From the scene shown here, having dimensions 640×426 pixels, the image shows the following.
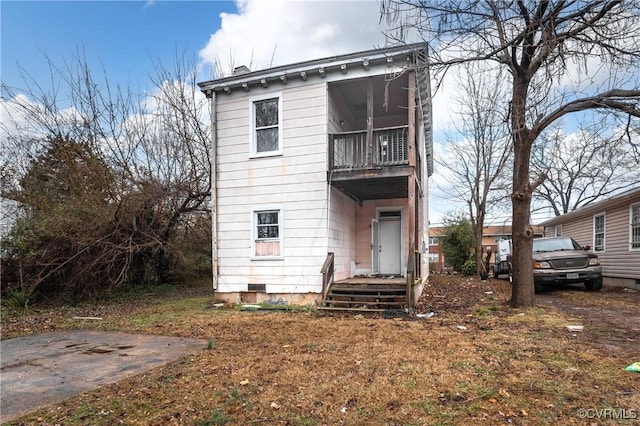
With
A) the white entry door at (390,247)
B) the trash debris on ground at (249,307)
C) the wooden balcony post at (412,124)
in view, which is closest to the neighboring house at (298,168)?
the wooden balcony post at (412,124)

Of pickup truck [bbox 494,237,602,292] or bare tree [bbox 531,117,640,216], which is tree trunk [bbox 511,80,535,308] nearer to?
pickup truck [bbox 494,237,602,292]

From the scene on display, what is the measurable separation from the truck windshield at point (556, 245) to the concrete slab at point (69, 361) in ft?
38.3

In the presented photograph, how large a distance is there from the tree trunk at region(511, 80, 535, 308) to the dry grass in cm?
92

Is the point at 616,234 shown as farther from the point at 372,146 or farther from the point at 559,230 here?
the point at 372,146

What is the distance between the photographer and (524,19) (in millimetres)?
5777

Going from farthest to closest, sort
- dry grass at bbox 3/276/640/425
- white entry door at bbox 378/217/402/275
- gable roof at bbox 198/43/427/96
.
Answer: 1. white entry door at bbox 378/217/402/275
2. gable roof at bbox 198/43/427/96
3. dry grass at bbox 3/276/640/425

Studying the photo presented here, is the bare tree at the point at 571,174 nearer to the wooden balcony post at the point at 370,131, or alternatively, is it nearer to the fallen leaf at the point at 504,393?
the wooden balcony post at the point at 370,131

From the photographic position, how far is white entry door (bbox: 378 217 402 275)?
12398mm

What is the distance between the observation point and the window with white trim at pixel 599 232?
1466cm

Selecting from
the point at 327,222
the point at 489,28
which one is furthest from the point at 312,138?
the point at 489,28

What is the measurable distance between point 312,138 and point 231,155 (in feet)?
8.35

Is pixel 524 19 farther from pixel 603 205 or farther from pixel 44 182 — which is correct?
pixel 44 182

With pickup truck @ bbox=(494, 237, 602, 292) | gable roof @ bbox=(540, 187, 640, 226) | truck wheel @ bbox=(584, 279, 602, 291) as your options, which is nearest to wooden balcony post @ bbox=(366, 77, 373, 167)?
pickup truck @ bbox=(494, 237, 602, 292)

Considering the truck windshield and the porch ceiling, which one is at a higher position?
the porch ceiling
